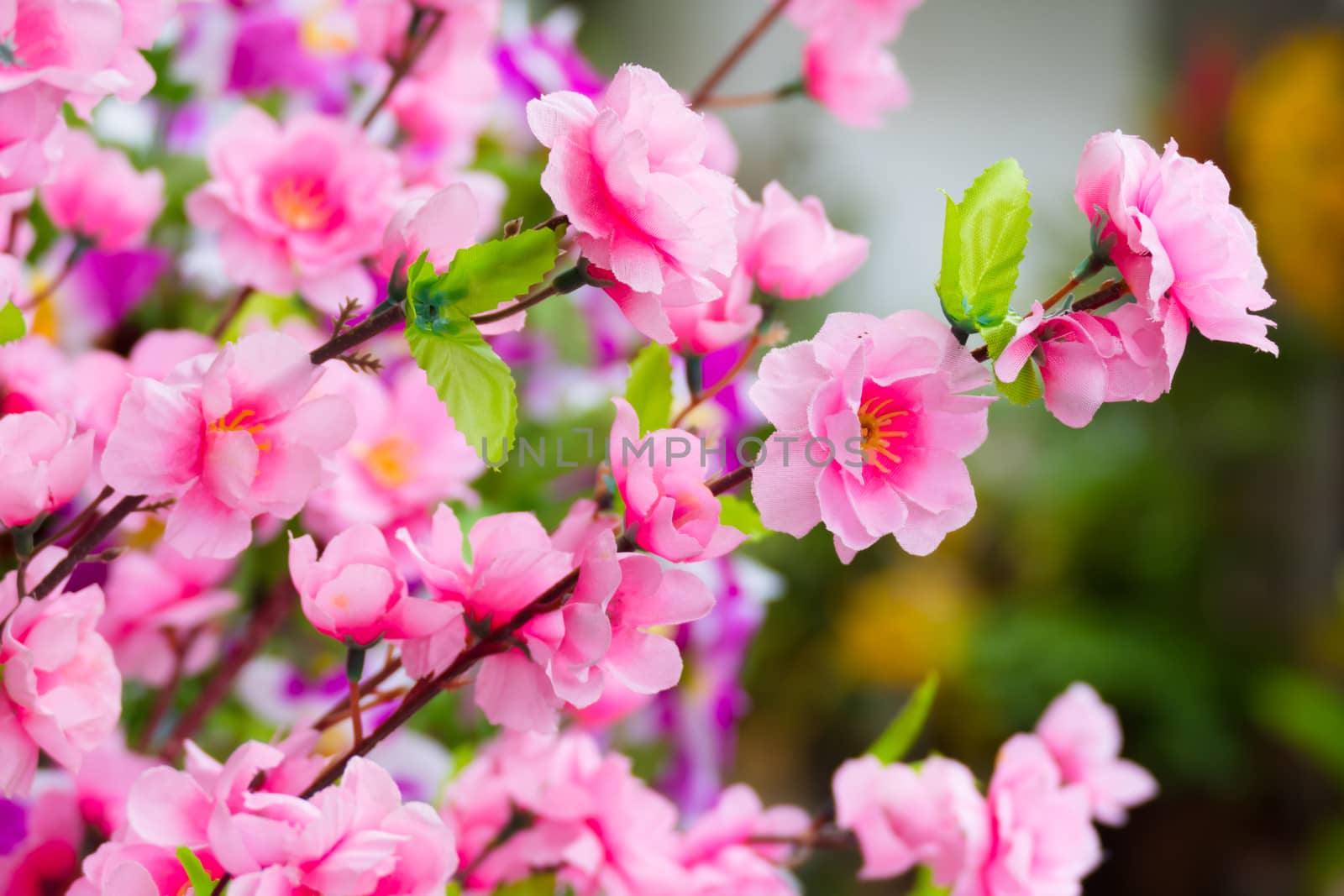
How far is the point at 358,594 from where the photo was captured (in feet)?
0.62

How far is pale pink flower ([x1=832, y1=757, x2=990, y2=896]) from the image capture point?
9.6 inches

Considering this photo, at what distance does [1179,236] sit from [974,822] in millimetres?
132

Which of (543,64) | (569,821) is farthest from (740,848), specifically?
(543,64)

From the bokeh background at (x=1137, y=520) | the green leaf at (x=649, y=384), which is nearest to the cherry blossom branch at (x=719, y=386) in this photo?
the green leaf at (x=649, y=384)

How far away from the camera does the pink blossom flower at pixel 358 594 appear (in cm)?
19

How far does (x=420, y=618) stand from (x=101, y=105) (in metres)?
0.25

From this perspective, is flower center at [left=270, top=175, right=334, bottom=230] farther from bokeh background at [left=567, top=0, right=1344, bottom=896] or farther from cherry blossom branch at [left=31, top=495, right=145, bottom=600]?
bokeh background at [left=567, top=0, right=1344, bottom=896]

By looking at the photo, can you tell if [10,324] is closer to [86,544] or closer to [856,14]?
[86,544]

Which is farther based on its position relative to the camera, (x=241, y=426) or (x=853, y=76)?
(x=853, y=76)

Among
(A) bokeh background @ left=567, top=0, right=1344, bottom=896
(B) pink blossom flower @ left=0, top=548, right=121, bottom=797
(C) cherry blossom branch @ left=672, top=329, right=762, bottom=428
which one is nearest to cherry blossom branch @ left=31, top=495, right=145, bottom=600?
(B) pink blossom flower @ left=0, top=548, right=121, bottom=797

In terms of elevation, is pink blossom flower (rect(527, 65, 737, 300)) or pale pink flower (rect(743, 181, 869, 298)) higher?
pink blossom flower (rect(527, 65, 737, 300))

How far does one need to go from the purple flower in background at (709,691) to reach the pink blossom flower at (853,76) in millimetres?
148

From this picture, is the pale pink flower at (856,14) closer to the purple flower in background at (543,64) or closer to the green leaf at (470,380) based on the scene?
the purple flower in background at (543,64)

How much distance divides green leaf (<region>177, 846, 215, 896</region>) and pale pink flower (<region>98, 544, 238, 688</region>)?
0.10m
